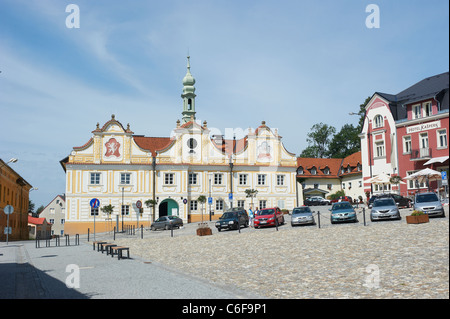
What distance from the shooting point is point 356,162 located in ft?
220

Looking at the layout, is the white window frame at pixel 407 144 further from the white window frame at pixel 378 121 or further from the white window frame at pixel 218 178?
the white window frame at pixel 218 178

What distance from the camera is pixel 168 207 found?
5416cm

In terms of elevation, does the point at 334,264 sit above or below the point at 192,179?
below

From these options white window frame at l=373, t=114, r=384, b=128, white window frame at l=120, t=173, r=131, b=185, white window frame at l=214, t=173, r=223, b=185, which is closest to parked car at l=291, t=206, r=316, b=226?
white window frame at l=373, t=114, r=384, b=128

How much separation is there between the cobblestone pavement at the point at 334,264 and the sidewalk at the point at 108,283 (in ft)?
2.91

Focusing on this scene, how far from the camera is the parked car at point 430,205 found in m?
26.2

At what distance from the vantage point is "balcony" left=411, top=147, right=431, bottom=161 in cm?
3916

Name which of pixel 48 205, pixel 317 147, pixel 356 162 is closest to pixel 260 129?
pixel 356 162

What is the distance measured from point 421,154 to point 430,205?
15.0m

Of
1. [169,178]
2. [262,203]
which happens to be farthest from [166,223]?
[262,203]

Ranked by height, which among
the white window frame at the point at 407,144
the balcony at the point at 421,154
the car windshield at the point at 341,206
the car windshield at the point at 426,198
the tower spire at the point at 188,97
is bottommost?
the car windshield at the point at 341,206

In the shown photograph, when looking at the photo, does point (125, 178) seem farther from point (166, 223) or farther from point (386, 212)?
point (386, 212)

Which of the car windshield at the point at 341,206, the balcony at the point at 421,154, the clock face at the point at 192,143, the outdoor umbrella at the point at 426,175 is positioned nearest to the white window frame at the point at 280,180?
the clock face at the point at 192,143

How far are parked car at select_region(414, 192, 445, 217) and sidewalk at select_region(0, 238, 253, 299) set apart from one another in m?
17.0
